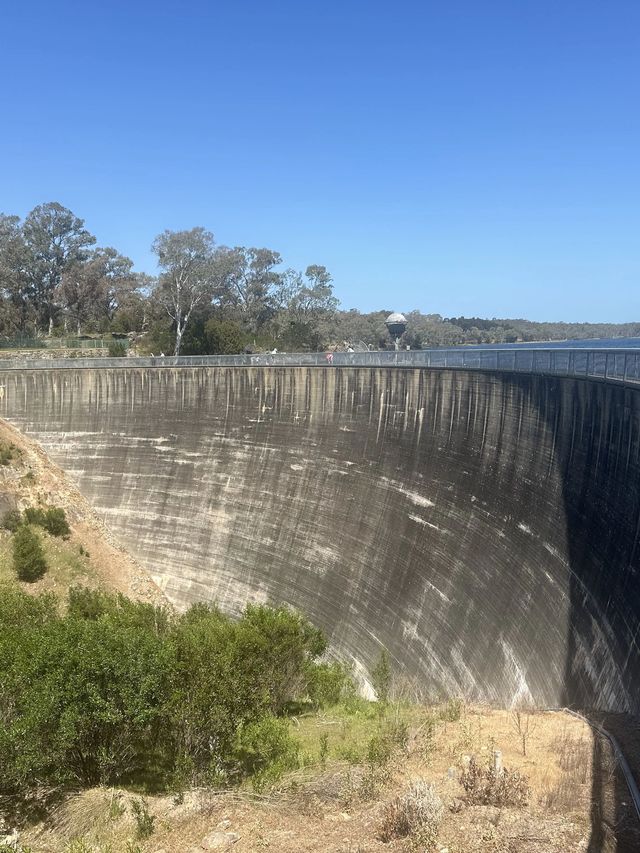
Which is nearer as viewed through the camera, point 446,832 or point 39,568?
point 446,832

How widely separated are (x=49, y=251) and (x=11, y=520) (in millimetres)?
32874

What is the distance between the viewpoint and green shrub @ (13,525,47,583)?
26.2 m

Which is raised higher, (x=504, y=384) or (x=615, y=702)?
(x=504, y=384)

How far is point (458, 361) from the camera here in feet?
75.5

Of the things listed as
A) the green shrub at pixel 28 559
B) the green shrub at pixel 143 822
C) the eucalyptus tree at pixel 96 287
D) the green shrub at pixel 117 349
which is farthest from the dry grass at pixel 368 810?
the eucalyptus tree at pixel 96 287

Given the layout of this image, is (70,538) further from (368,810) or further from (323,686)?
(368,810)

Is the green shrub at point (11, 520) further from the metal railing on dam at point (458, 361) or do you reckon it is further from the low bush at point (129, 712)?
the low bush at point (129, 712)

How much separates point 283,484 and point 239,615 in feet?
19.1

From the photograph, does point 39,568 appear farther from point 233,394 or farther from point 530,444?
point 530,444

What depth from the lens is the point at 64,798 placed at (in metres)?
9.70

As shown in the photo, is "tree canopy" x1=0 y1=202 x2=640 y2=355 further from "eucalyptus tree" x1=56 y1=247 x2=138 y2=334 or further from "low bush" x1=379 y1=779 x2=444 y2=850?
"low bush" x1=379 y1=779 x2=444 y2=850

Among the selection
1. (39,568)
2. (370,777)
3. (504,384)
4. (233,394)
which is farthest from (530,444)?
(39,568)

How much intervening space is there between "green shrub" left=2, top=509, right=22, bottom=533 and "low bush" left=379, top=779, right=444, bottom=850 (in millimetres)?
25422

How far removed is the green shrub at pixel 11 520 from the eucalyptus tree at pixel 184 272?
862 inches
